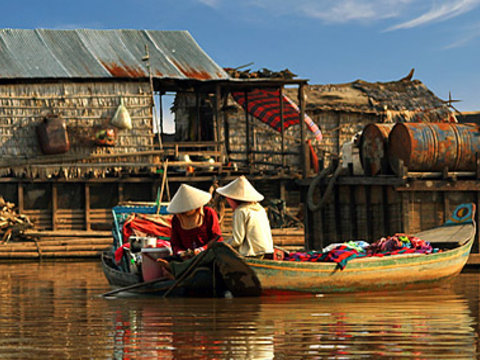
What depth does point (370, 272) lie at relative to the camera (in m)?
11.2

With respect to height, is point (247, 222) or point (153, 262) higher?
point (247, 222)

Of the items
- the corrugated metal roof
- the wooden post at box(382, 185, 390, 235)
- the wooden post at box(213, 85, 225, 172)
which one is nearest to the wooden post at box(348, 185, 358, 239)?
the wooden post at box(382, 185, 390, 235)

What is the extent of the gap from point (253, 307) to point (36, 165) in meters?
15.5

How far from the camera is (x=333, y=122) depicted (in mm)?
32094

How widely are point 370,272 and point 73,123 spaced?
15.4 metres

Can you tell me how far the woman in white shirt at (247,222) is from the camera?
10.6 metres

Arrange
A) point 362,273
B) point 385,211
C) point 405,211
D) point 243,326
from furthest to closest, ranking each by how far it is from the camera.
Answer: point 385,211, point 405,211, point 362,273, point 243,326

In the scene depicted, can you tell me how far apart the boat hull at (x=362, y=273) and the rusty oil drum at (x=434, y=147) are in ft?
10.3

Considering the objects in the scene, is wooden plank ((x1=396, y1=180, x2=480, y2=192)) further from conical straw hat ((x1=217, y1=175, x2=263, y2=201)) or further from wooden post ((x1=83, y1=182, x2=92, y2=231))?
wooden post ((x1=83, y1=182, x2=92, y2=231))

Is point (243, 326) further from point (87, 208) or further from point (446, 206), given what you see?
point (87, 208)

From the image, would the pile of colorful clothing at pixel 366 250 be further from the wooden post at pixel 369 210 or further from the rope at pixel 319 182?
the rope at pixel 319 182

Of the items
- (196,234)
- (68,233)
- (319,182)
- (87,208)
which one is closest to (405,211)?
(319,182)

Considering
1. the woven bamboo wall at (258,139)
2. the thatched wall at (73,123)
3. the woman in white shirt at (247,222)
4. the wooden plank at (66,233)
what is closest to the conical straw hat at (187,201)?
the woman in white shirt at (247,222)

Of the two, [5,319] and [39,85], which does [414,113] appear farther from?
[5,319]
